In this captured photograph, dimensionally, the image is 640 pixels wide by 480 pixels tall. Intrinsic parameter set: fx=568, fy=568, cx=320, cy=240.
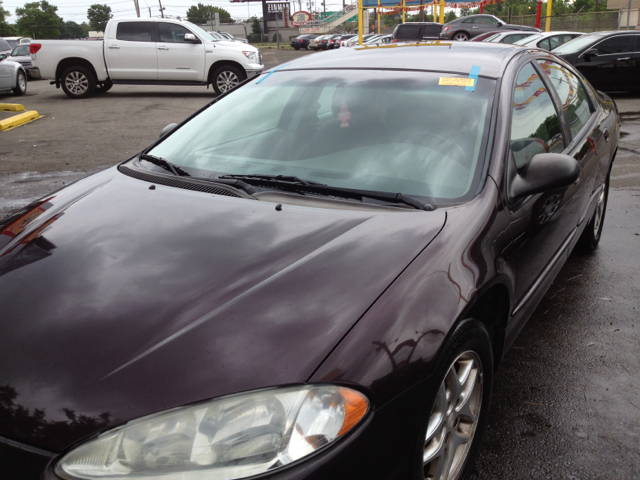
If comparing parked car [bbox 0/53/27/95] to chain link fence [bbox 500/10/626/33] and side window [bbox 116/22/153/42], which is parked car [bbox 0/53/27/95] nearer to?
side window [bbox 116/22/153/42]

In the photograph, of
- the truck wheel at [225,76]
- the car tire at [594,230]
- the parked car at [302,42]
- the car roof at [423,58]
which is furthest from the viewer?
the parked car at [302,42]

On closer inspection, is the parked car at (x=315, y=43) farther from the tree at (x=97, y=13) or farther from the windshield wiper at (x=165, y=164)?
the tree at (x=97, y=13)

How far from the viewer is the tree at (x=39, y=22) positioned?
278 feet

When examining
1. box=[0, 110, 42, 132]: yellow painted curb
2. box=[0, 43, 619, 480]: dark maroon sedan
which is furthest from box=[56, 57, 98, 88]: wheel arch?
box=[0, 43, 619, 480]: dark maroon sedan

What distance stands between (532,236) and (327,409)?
147 centimetres

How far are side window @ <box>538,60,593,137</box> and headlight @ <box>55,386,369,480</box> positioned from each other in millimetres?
2606

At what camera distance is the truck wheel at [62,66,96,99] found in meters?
13.7

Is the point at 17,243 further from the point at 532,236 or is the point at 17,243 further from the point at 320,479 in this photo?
the point at 532,236

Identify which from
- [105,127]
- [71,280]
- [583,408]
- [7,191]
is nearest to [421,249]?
[71,280]

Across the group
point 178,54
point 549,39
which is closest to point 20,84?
point 178,54

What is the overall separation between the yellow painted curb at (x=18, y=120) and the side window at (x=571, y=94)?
933 centimetres

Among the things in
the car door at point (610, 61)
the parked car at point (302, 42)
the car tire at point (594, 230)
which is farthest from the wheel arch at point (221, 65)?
the parked car at point (302, 42)

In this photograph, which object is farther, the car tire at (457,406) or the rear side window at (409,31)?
the rear side window at (409,31)

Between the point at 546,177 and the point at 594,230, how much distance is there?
2.20m
